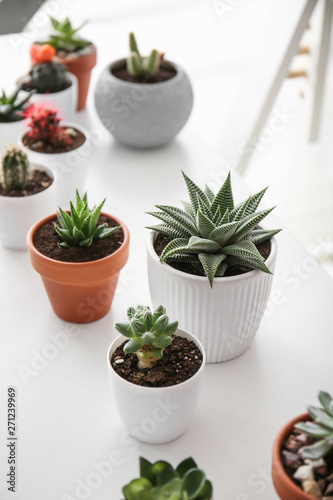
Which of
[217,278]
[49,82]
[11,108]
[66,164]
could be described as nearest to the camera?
[217,278]

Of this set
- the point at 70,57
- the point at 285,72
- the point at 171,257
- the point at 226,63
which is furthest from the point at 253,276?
the point at 226,63

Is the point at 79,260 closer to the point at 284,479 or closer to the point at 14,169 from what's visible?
the point at 14,169

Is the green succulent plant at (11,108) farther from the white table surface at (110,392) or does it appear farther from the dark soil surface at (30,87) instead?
the white table surface at (110,392)

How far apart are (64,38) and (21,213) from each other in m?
0.80

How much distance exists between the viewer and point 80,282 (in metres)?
1.31

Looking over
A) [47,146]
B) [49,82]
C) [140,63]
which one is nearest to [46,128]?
[47,146]

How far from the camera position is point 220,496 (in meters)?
1.04

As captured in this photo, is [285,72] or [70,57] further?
[285,72]

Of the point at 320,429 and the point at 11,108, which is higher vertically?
the point at 320,429

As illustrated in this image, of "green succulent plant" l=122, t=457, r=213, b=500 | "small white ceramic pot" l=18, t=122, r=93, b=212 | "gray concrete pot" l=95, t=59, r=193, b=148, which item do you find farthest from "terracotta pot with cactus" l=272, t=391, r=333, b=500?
"gray concrete pot" l=95, t=59, r=193, b=148

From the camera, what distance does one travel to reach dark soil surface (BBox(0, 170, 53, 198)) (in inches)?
61.1

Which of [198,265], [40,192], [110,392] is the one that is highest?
[198,265]

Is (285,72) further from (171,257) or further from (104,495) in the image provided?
(104,495)

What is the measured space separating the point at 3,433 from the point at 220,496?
39 cm
